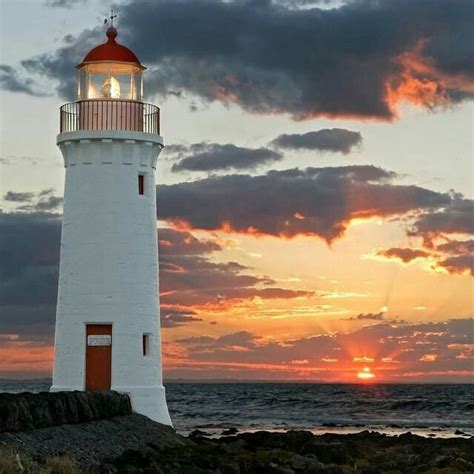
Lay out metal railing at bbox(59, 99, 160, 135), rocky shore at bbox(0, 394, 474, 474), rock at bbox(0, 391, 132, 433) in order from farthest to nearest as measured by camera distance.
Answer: metal railing at bbox(59, 99, 160, 135), rock at bbox(0, 391, 132, 433), rocky shore at bbox(0, 394, 474, 474)

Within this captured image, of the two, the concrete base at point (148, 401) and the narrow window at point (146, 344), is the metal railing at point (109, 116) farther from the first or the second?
the concrete base at point (148, 401)

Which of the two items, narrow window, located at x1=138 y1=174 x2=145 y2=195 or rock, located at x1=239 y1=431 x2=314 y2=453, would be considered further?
narrow window, located at x1=138 y1=174 x2=145 y2=195

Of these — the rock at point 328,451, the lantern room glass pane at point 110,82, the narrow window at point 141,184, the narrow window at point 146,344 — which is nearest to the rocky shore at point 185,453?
the rock at point 328,451

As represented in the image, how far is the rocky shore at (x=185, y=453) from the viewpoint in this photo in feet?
49.1

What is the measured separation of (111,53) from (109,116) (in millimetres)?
1362

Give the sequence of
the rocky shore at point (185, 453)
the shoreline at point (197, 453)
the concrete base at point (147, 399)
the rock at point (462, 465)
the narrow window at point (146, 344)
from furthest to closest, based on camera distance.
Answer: the narrow window at point (146, 344) < the concrete base at point (147, 399) < the rock at point (462, 465) < the shoreline at point (197, 453) < the rocky shore at point (185, 453)

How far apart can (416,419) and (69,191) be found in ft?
97.4

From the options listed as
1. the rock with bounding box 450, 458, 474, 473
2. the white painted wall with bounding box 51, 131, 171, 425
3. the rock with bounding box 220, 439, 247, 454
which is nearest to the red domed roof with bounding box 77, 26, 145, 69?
the white painted wall with bounding box 51, 131, 171, 425

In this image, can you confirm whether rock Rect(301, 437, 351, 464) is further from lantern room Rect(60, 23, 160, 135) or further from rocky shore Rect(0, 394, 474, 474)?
lantern room Rect(60, 23, 160, 135)

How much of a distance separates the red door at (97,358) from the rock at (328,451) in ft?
14.6

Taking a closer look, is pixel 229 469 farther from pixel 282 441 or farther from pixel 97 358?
pixel 97 358

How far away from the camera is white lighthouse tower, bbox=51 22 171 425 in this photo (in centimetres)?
2153

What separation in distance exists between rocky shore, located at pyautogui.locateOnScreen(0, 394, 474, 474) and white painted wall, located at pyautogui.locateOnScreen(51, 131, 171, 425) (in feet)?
4.78

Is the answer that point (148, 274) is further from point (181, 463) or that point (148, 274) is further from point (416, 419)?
point (416, 419)
